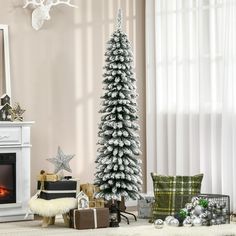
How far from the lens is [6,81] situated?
720 centimetres

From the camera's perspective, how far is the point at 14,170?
22.9ft

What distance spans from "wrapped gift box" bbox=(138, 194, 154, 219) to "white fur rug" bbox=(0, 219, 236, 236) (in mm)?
141

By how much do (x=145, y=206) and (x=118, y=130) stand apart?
92 cm

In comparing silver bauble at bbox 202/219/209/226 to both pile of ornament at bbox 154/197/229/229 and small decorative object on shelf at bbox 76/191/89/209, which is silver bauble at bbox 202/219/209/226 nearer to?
pile of ornament at bbox 154/197/229/229

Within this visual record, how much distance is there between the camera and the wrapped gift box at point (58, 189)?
663cm

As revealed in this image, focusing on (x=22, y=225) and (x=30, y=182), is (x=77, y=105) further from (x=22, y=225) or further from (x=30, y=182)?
(x=22, y=225)

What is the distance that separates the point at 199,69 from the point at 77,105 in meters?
1.45

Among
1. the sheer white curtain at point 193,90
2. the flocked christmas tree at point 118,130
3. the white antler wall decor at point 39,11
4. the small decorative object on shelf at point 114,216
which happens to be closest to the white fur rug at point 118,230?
the small decorative object on shelf at point 114,216

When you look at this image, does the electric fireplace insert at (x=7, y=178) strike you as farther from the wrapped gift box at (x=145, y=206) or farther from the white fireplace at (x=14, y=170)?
the wrapped gift box at (x=145, y=206)

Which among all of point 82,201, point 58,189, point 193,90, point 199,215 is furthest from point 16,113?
point 199,215

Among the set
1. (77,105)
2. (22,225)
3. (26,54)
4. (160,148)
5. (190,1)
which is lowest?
(22,225)

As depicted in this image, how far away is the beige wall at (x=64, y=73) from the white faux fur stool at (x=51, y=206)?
2.81 ft

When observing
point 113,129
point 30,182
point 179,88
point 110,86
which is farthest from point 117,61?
point 30,182

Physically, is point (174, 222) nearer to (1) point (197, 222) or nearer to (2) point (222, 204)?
(1) point (197, 222)
